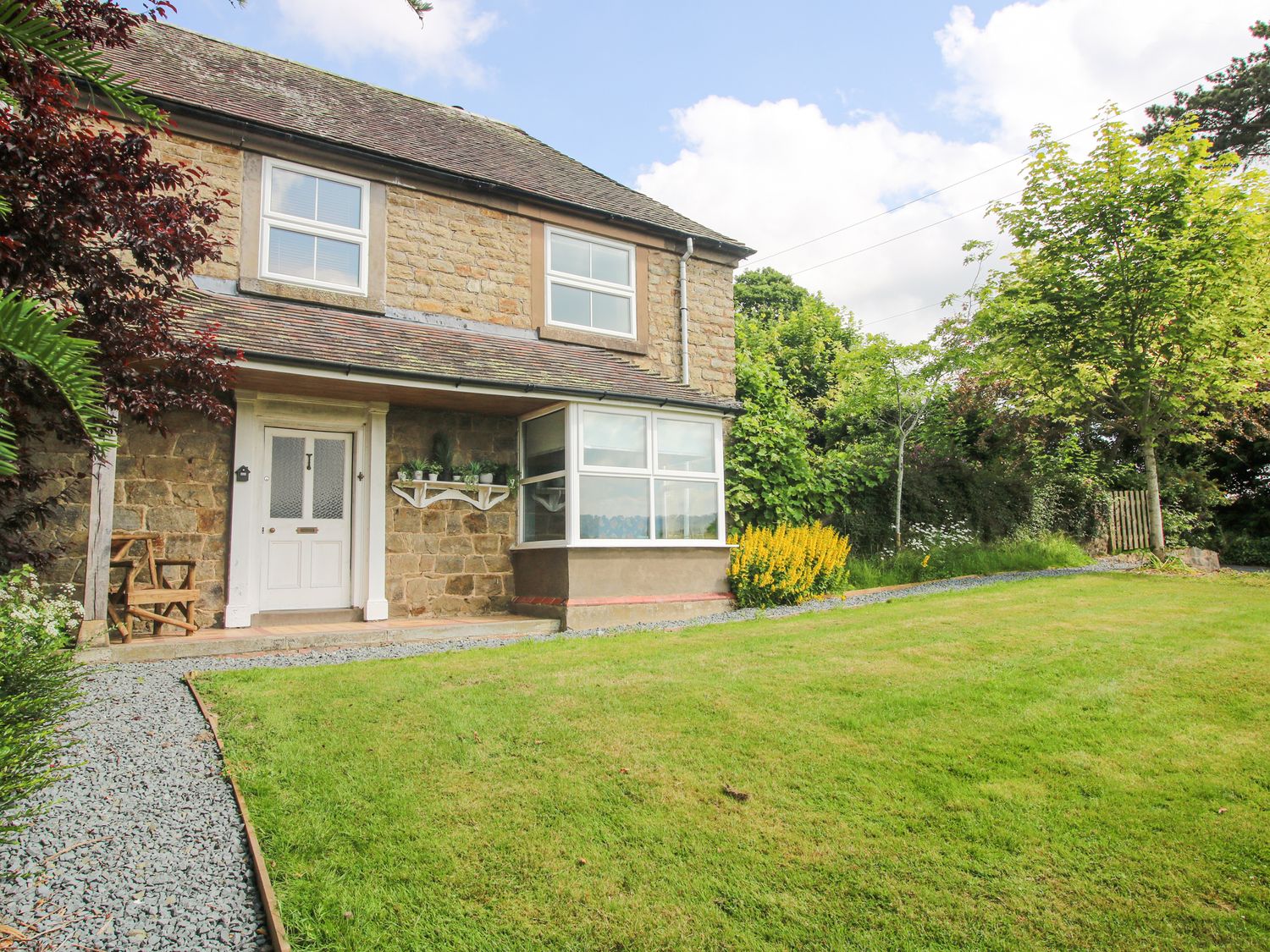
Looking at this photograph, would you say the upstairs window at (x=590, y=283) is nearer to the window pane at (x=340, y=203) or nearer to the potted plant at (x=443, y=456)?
the potted plant at (x=443, y=456)

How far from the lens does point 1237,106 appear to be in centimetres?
2039

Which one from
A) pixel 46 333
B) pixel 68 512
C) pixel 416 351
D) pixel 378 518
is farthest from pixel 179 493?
pixel 46 333

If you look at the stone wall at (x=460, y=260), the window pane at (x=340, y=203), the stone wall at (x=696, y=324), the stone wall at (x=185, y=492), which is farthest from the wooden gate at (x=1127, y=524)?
the stone wall at (x=185, y=492)

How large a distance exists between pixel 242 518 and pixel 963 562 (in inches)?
424

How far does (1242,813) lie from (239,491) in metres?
8.39

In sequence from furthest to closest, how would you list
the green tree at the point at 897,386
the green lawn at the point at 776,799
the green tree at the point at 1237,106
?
the green tree at the point at 1237,106, the green tree at the point at 897,386, the green lawn at the point at 776,799

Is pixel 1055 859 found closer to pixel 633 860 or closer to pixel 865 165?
pixel 633 860

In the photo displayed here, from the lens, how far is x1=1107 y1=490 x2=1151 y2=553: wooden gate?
16250 millimetres

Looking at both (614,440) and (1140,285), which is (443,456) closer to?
(614,440)

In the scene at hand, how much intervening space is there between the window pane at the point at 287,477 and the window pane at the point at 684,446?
411 centimetres

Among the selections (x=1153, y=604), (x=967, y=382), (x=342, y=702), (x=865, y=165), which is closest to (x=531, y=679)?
(x=342, y=702)

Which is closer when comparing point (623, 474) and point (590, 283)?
point (623, 474)

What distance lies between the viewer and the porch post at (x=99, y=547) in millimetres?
6688

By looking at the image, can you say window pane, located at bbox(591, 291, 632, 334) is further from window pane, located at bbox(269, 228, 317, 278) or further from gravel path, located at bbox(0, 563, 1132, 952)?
gravel path, located at bbox(0, 563, 1132, 952)
